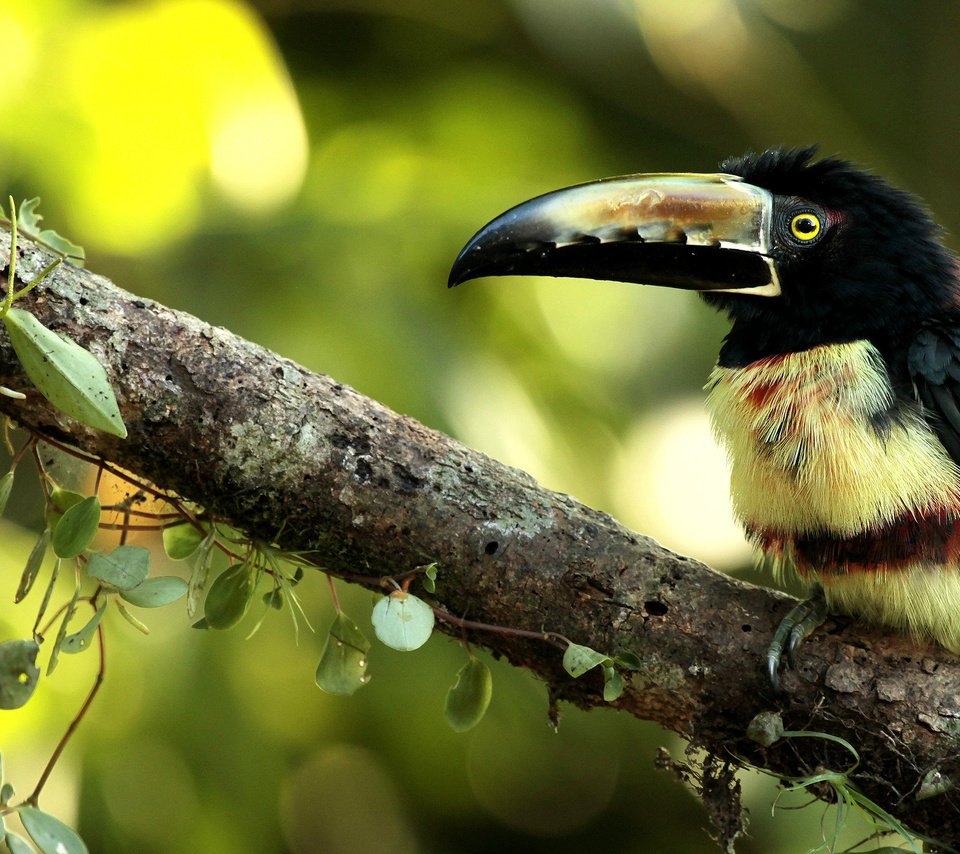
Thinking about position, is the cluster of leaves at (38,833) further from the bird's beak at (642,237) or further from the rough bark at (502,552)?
the bird's beak at (642,237)

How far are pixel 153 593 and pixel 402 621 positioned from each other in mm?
320

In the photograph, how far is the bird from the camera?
6.00 feet

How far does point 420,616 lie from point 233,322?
2.18 metres

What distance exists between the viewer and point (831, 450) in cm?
185

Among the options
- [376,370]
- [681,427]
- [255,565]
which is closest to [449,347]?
[376,370]

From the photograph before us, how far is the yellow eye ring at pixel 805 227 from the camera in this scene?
82.5 inches

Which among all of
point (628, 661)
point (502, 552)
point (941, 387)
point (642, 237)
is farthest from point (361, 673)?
point (941, 387)

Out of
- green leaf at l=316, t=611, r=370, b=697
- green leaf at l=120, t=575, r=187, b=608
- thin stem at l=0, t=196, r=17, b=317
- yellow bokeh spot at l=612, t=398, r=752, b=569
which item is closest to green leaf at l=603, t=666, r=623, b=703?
green leaf at l=316, t=611, r=370, b=697

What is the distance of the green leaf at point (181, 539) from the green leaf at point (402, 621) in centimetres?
34

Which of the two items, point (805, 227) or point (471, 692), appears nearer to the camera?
point (471, 692)

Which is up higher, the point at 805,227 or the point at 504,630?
the point at 805,227

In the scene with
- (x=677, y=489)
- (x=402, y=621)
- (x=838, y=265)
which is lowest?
(x=402, y=621)

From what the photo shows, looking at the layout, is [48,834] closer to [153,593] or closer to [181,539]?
[153,593]

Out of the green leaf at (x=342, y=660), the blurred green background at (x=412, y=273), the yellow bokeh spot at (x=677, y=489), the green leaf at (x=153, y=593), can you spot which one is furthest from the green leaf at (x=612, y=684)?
the yellow bokeh spot at (x=677, y=489)
